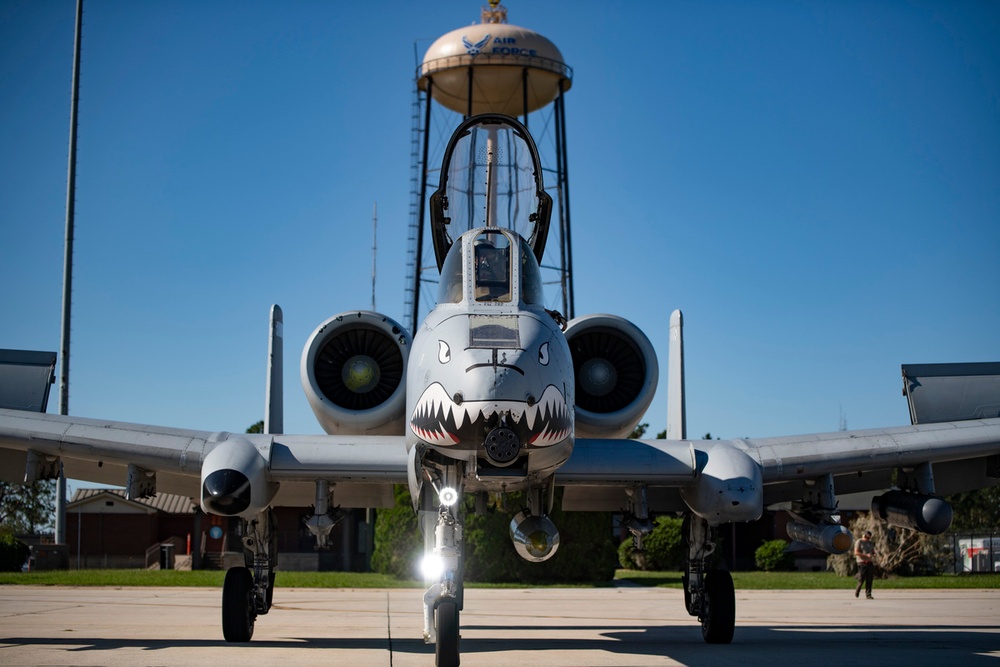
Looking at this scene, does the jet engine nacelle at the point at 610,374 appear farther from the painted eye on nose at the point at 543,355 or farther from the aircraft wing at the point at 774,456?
the painted eye on nose at the point at 543,355

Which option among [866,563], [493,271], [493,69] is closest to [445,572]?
[493,271]

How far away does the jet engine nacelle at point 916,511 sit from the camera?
35.8ft

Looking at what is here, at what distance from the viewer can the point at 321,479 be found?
1089 centimetres

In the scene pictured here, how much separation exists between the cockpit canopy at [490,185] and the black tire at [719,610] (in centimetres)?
429

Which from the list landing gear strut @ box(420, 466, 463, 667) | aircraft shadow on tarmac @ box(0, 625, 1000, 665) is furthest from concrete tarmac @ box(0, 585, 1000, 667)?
landing gear strut @ box(420, 466, 463, 667)

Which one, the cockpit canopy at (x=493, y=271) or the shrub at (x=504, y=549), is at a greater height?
the cockpit canopy at (x=493, y=271)

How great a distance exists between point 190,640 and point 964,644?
8813 mm

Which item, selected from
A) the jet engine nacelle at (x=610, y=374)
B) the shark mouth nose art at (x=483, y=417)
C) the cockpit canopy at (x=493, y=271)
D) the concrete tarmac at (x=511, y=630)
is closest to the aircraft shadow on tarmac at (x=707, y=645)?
the concrete tarmac at (x=511, y=630)

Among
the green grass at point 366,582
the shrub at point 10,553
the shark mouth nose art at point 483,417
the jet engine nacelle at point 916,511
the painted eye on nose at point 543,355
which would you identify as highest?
the painted eye on nose at point 543,355

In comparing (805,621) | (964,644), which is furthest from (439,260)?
(805,621)

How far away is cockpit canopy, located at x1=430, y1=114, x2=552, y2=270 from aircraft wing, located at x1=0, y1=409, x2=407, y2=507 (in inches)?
84.4

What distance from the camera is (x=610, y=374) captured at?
1200 cm

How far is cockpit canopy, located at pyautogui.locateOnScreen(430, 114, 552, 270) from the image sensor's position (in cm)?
1063

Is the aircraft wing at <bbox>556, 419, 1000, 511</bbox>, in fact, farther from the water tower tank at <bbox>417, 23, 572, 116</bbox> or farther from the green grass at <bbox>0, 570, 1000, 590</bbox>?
the water tower tank at <bbox>417, 23, 572, 116</bbox>
